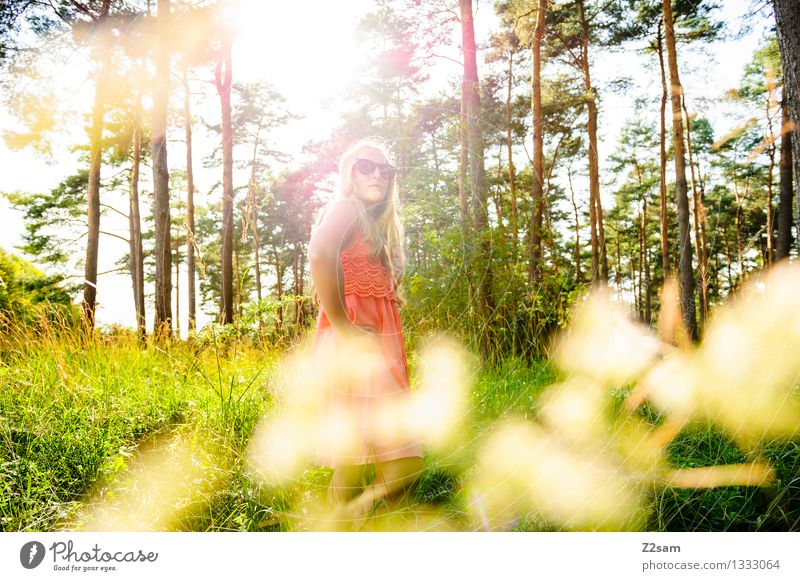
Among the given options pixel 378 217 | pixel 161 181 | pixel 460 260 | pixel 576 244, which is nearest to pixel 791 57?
pixel 576 244

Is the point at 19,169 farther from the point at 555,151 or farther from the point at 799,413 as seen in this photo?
the point at 799,413

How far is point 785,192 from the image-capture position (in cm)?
204

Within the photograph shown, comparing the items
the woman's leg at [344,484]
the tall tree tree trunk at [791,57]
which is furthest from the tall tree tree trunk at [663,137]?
the woman's leg at [344,484]

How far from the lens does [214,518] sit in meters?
1.61

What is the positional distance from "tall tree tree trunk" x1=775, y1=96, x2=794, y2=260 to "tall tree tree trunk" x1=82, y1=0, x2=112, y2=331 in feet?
9.78

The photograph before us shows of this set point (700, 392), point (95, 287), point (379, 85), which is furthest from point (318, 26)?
point (700, 392)

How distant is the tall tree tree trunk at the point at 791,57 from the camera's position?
183cm

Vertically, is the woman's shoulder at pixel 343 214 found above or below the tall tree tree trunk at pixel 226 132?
below

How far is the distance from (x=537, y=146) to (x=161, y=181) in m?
2.81

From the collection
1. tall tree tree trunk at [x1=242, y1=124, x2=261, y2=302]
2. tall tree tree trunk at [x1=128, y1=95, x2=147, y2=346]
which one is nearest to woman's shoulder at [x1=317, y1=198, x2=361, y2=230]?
tall tree tree trunk at [x1=242, y1=124, x2=261, y2=302]
